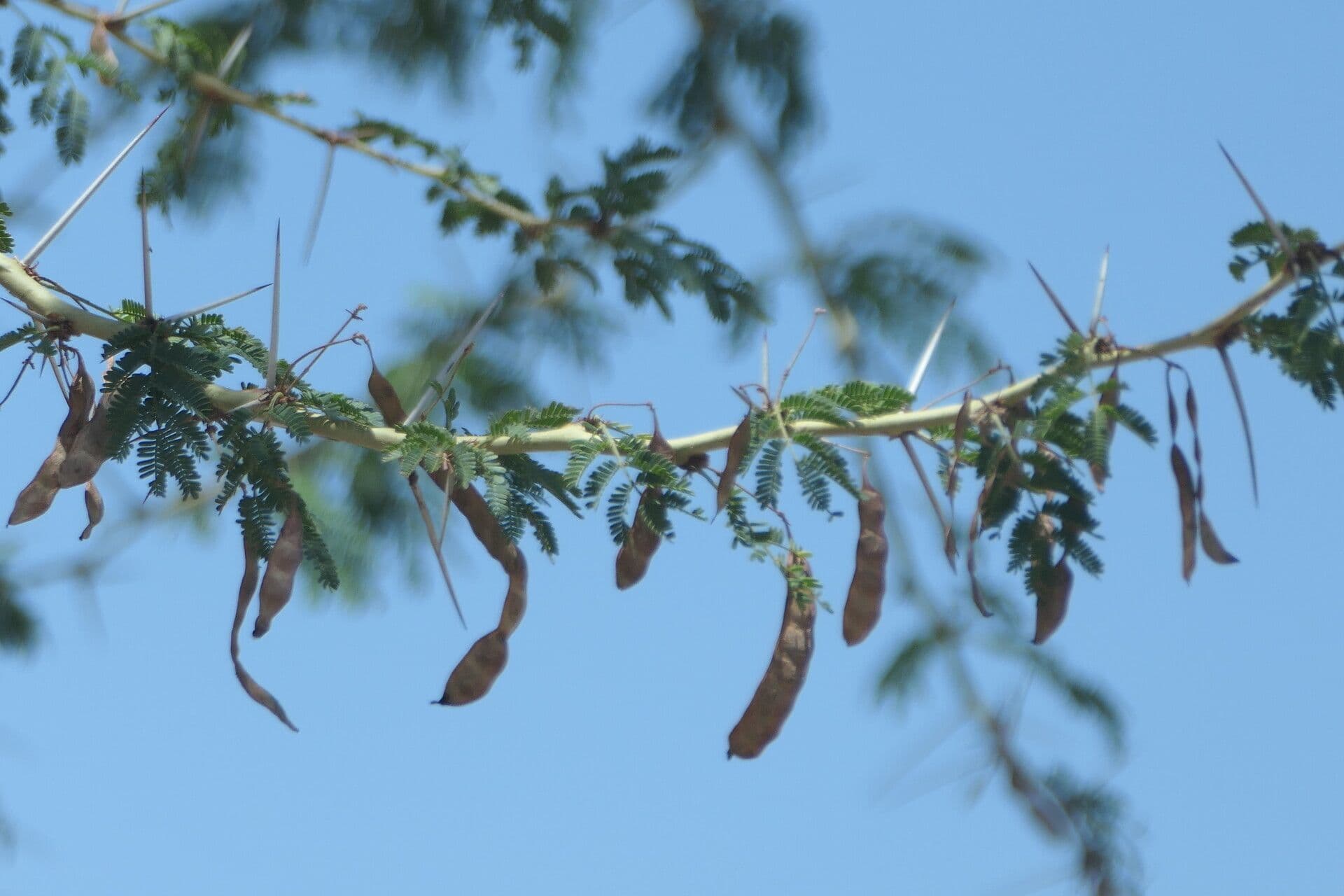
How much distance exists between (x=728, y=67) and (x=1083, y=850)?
3.06 meters

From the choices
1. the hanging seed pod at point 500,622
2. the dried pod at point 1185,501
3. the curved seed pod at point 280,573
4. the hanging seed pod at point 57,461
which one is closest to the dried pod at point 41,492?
the hanging seed pod at point 57,461

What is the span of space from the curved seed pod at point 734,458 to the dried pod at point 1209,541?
2.68 ft

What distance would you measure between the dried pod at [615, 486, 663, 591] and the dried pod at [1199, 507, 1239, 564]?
97cm

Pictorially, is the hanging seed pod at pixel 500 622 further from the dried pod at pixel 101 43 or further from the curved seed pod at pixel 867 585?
the dried pod at pixel 101 43

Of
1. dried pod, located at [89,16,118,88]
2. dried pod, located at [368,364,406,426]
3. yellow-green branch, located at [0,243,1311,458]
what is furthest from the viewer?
dried pod, located at [89,16,118,88]

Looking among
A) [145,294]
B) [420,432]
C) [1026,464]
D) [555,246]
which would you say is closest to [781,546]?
[1026,464]

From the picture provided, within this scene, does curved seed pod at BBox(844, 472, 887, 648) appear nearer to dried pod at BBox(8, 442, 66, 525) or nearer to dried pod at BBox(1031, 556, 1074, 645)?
dried pod at BBox(1031, 556, 1074, 645)

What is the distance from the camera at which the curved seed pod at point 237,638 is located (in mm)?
2844

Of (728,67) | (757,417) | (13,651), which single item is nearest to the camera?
(757,417)

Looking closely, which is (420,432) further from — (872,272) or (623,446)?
(872,272)

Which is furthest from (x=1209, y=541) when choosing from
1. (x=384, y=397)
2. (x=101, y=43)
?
(x=101, y=43)

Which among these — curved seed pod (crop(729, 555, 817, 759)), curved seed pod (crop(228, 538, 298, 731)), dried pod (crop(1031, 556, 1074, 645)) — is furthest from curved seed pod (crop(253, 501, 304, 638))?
dried pod (crop(1031, 556, 1074, 645))

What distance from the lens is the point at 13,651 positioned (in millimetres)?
6543

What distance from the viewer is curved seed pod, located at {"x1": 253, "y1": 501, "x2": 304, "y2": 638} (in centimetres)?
289
